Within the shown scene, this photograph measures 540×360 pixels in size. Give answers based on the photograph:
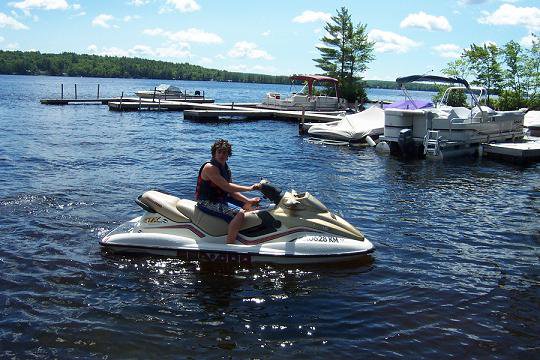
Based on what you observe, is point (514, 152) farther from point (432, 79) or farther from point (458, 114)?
point (432, 79)

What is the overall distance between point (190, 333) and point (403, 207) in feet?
29.6

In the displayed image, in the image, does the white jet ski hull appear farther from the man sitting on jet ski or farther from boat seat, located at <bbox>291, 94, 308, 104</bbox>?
boat seat, located at <bbox>291, 94, 308, 104</bbox>

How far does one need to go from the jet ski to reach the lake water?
0.22 meters

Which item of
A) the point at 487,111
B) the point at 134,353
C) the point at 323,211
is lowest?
the point at 134,353

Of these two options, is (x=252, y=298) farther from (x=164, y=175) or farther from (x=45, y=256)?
(x=164, y=175)

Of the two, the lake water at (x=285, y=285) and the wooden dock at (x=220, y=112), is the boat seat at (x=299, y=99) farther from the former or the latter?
the lake water at (x=285, y=285)

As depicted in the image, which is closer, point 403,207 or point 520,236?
point 520,236

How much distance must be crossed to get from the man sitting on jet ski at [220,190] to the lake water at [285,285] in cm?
87

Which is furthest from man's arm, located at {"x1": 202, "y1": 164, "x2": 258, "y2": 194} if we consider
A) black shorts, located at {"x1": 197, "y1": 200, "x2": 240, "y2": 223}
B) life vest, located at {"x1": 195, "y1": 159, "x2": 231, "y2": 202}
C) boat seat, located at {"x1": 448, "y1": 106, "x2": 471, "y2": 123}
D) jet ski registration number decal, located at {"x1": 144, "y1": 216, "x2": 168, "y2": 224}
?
boat seat, located at {"x1": 448, "y1": 106, "x2": 471, "y2": 123}

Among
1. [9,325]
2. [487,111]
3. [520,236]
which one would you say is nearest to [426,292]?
[520,236]

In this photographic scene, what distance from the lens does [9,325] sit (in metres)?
7.19

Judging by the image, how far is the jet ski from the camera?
9.33 m

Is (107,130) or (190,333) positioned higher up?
(107,130)

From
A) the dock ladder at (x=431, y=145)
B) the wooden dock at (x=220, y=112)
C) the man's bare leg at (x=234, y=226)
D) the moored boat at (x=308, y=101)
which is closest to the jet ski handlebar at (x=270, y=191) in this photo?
the man's bare leg at (x=234, y=226)
